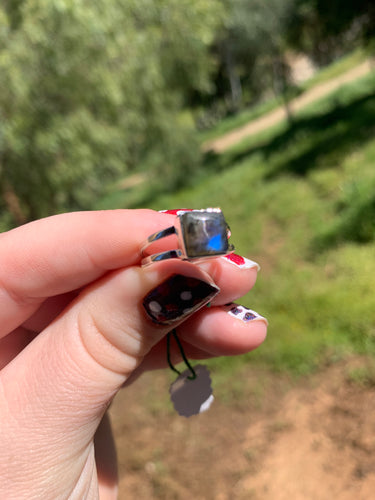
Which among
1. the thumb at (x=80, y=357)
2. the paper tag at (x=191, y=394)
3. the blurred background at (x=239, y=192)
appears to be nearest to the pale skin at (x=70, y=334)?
the thumb at (x=80, y=357)

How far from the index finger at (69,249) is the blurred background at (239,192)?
2.45 m

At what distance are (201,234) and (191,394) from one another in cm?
81

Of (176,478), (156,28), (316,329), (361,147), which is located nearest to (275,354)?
(316,329)

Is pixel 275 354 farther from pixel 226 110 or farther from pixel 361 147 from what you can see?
pixel 226 110

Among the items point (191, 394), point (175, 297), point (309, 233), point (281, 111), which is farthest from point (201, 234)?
point (281, 111)

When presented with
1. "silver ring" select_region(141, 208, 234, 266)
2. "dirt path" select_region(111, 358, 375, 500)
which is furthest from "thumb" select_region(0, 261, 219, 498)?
"dirt path" select_region(111, 358, 375, 500)

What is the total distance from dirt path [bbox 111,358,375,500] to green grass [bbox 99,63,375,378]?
0.31m

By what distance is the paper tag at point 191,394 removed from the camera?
5.00 ft

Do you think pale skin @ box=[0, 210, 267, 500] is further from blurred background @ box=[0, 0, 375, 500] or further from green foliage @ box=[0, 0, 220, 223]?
green foliage @ box=[0, 0, 220, 223]

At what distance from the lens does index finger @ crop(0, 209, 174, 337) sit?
48.2 inches

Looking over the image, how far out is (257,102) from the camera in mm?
30969

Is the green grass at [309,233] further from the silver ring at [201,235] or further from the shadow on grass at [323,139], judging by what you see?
the silver ring at [201,235]

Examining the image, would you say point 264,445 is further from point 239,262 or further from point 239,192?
point 239,192

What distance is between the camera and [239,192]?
9.09 m
